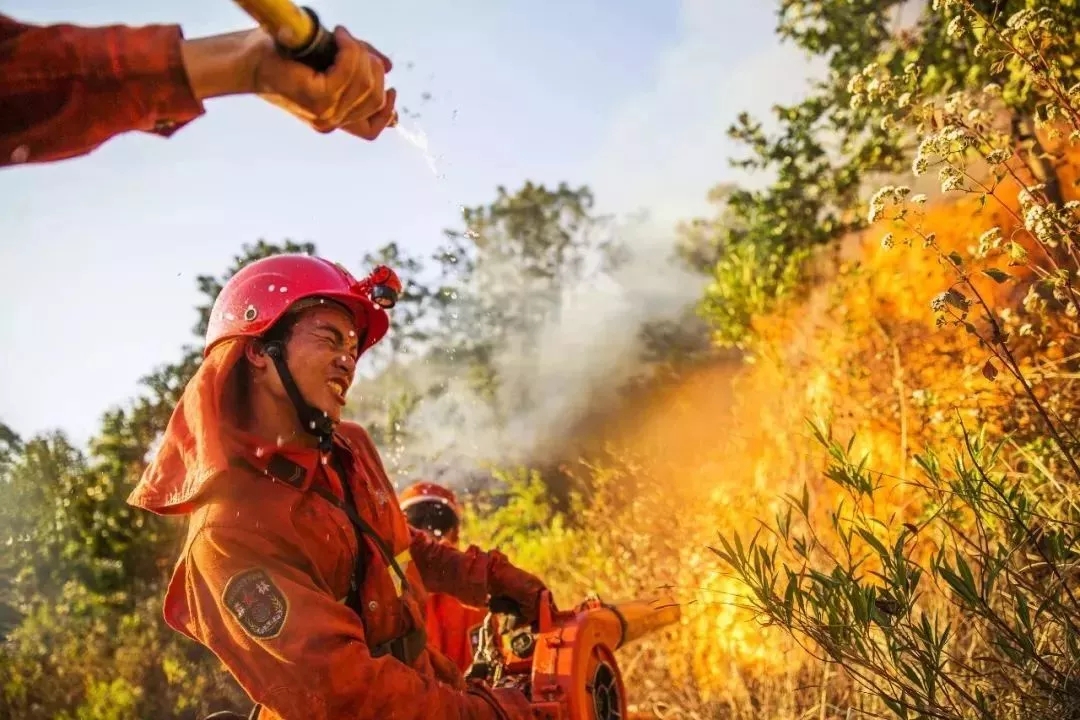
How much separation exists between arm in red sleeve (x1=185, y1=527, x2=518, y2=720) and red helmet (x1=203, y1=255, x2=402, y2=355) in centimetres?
89

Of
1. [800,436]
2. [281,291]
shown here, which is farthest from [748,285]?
[281,291]

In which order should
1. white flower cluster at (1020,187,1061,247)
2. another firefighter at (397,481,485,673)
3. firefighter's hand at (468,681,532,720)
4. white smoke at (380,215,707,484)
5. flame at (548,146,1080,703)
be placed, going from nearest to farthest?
white flower cluster at (1020,187,1061,247) → firefighter's hand at (468,681,532,720) → another firefighter at (397,481,485,673) → flame at (548,146,1080,703) → white smoke at (380,215,707,484)

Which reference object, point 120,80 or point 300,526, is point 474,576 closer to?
point 300,526

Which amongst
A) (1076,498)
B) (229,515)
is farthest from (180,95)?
(1076,498)

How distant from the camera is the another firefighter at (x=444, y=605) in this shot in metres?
4.86

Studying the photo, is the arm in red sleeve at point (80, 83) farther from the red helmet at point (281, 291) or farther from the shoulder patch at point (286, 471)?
the red helmet at point (281, 291)

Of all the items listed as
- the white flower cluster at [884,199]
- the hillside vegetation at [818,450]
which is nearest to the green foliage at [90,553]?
the hillside vegetation at [818,450]

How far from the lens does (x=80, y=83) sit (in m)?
1.32

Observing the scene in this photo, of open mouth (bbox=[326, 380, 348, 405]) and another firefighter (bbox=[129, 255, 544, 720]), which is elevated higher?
open mouth (bbox=[326, 380, 348, 405])

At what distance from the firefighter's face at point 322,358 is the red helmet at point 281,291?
0.29 feet

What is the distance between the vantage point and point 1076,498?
257 centimetres

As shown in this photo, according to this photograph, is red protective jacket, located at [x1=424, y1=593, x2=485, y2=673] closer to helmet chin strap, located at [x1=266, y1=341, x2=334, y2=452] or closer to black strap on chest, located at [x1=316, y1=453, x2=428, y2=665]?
black strap on chest, located at [x1=316, y1=453, x2=428, y2=665]

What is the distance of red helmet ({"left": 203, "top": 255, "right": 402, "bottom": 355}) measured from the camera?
10.2 feet

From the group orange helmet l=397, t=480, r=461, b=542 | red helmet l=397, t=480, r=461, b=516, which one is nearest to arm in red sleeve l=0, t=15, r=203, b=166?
orange helmet l=397, t=480, r=461, b=542
